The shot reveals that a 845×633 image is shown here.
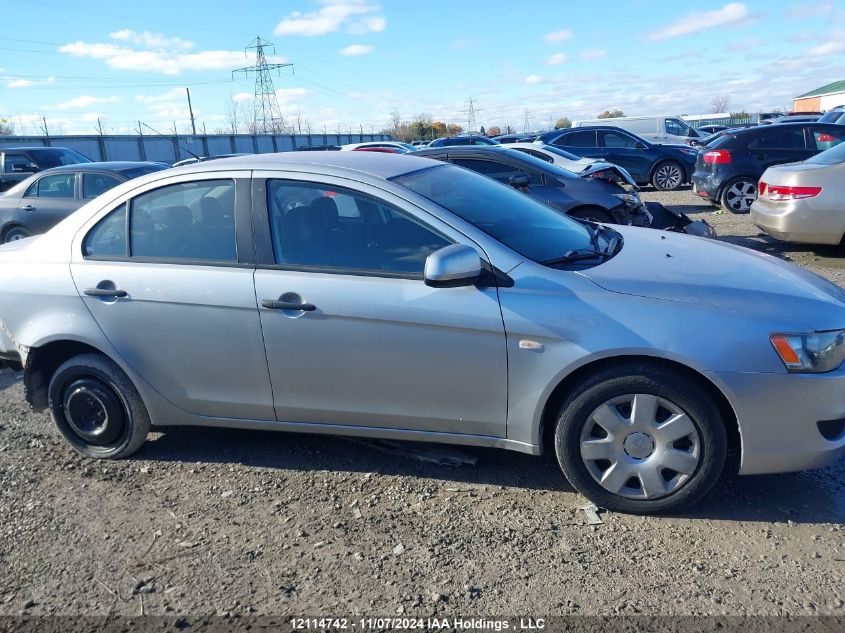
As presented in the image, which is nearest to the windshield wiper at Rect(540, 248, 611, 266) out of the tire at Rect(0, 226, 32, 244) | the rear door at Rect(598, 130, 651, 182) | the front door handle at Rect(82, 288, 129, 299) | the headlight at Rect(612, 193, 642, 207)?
the front door handle at Rect(82, 288, 129, 299)

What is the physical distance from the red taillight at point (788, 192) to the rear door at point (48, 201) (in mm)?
9181

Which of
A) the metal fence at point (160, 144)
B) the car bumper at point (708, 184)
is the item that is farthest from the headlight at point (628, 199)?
the metal fence at point (160, 144)

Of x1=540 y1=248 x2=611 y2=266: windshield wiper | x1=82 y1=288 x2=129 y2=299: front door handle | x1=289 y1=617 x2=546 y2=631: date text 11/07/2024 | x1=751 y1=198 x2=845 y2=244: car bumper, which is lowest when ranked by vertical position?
x1=289 y1=617 x2=546 y2=631: date text 11/07/2024

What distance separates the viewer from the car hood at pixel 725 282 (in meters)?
3.14

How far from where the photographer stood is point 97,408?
411 centimetres

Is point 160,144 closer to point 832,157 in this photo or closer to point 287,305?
point 832,157

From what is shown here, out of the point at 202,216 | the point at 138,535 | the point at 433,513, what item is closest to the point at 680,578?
the point at 433,513

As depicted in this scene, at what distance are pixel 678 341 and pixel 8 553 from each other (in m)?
3.19

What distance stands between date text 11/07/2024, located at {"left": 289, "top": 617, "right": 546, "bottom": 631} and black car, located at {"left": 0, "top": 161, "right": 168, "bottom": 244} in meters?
8.60

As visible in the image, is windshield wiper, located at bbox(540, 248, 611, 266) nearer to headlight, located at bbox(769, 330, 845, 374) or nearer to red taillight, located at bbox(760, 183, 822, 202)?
headlight, located at bbox(769, 330, 845, 374)

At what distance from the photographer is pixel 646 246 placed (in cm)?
396

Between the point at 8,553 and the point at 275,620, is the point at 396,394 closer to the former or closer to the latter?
the point at 275,620

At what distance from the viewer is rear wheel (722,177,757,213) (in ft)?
39.6

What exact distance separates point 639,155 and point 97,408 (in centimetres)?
1574
